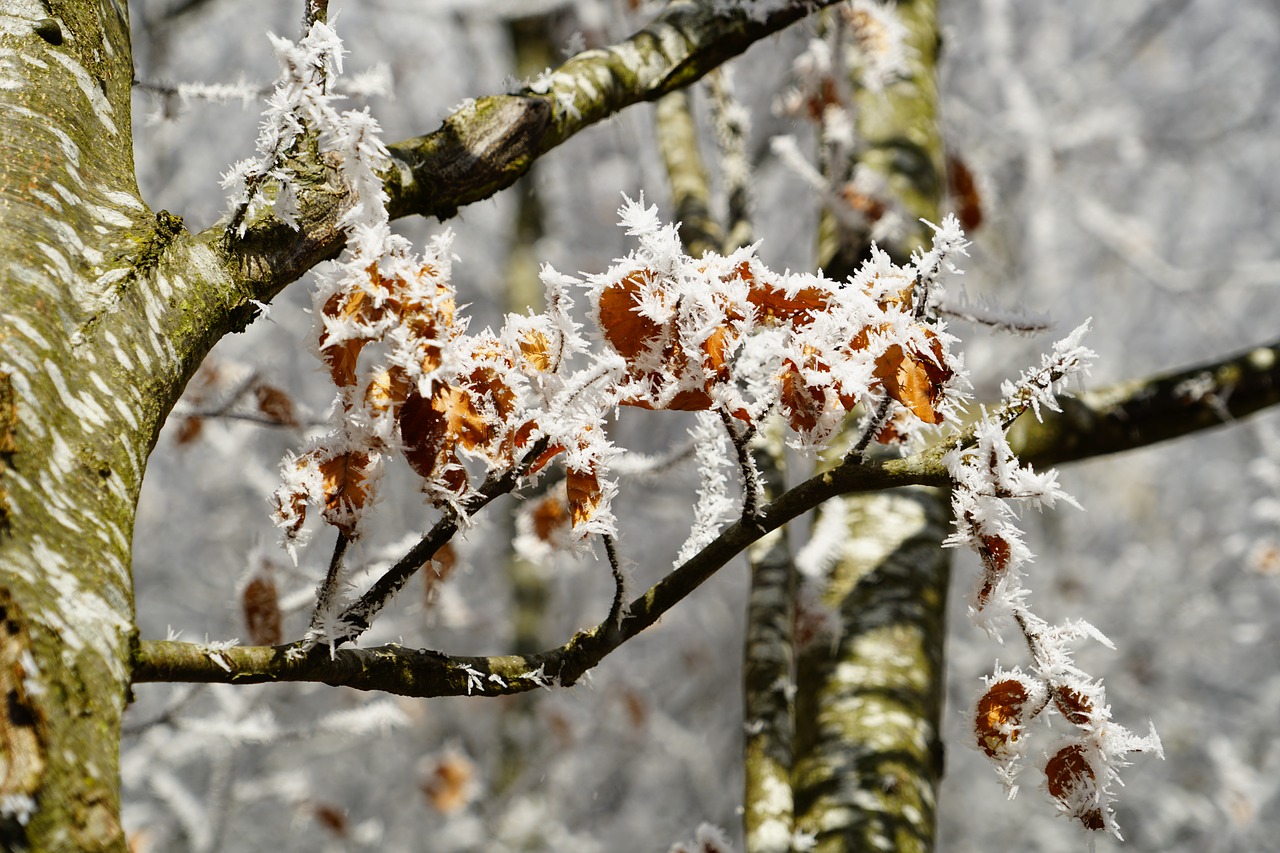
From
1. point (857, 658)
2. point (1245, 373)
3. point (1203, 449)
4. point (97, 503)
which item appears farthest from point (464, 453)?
point (1203, 449)

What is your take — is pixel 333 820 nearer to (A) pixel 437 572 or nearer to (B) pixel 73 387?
(A) pixel 437 572

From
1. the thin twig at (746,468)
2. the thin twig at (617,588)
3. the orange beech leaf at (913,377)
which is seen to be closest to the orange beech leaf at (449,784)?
the thin twig at (617,588)

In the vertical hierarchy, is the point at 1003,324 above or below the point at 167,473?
below

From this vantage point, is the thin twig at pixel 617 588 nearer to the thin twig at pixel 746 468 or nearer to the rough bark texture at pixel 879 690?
the thin twig at pixel 746 468

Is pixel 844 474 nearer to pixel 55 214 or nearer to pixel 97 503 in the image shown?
pixel 97 503

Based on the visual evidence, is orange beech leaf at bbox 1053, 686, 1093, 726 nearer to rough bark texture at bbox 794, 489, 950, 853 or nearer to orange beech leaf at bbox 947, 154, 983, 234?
rough bark texture at bbox 794, 489, 950, 853
